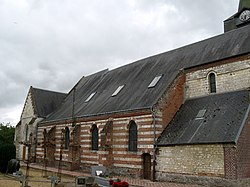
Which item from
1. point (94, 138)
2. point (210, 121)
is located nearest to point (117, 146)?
point (94, 138)

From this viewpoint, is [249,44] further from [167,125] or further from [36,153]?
[36,153]

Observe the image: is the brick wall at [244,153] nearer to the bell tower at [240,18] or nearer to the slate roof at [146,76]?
the slate roof at [146,76]

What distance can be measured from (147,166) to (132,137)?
2.40 meters

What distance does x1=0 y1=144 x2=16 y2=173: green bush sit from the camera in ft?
72.8

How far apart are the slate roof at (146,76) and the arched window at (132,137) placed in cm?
121

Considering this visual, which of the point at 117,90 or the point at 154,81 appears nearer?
the point at 154,81

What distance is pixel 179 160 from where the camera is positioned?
1809cm

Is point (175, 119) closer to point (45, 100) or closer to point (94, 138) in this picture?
point (94, 138)

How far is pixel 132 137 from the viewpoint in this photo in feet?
71.3

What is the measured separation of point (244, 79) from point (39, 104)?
23714mm

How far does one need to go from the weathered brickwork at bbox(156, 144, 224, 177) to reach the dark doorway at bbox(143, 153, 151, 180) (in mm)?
852

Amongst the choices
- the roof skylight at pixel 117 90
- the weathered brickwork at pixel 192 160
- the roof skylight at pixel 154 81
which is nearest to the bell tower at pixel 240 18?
the roof skylight at pixel 154 81

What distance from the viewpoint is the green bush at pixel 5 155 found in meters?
22.2

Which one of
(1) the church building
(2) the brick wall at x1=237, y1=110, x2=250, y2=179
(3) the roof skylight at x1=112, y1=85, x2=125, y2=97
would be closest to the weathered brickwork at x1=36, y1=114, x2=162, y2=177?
(1) the church building
